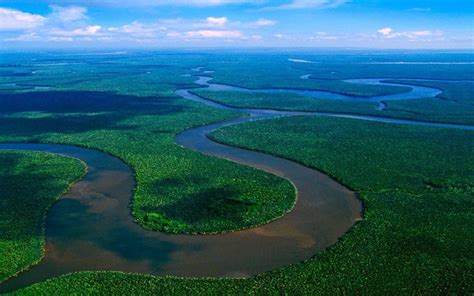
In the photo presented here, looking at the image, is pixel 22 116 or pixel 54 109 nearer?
pixel 22 116

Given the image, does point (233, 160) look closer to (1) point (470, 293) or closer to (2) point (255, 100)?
(1) point (470, 293)

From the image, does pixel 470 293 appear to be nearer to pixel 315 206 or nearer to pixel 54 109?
pixel 315 206

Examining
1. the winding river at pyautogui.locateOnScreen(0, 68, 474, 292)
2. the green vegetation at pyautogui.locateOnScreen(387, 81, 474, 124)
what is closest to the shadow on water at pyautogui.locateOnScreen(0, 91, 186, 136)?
the winding river at pyautogui.locateOnScreen(0, 68, 474, 292)

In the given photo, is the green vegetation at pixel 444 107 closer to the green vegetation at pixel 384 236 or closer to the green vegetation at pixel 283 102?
the green vegetation at pixel 283 102

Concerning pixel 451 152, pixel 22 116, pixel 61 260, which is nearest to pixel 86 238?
pixel 61 260

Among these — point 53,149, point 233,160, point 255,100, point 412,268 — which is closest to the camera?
point 412,268

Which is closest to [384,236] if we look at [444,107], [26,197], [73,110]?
[26,197]

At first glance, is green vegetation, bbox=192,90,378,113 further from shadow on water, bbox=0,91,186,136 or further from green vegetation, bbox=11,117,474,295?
green vegetation, bbox=11,117,474,295

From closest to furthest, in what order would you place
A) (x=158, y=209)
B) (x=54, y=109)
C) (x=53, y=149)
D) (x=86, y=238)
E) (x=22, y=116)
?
(x=86, y=238), (x=158, y=209), (x=53, y=149), (x=22, y=116), (x=54, y=109)
